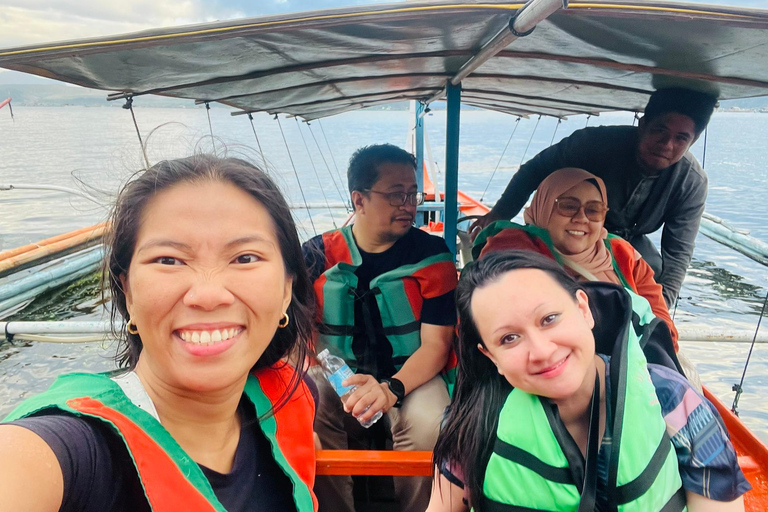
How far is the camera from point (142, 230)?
3.16 feet

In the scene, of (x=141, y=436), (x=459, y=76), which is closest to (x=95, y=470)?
(x=141, y=436)

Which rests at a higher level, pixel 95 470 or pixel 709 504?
pixel 95 470

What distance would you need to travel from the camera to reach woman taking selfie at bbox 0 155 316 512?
797 mm

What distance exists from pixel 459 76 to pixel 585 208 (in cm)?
100

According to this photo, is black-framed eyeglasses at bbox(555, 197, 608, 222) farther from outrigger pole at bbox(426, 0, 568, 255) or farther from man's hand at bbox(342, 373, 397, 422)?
man's hand at bbox(342, 373, 397, 422)

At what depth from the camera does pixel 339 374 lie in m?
2.12

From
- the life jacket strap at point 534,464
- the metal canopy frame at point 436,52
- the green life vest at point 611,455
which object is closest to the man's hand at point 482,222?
the metal canopy frame at point 436,52

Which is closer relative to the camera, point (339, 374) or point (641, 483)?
point (641, 483)

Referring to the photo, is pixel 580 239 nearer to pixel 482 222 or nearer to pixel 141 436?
pixel 482 222

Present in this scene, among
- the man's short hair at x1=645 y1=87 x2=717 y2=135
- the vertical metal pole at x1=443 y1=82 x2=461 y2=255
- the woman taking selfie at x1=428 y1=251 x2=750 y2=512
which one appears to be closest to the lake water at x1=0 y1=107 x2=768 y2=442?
the woman taking selfie at x1=428 y1=251 x2=750 y2=512

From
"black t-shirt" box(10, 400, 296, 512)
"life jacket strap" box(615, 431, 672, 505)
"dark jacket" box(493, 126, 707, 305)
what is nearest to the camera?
"black t-shirt" box(10, 400, 296, 512)

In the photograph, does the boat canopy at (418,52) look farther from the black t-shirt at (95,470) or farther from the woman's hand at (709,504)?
the woman's hand at (709,504)

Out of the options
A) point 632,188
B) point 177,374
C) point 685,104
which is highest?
point 685,104

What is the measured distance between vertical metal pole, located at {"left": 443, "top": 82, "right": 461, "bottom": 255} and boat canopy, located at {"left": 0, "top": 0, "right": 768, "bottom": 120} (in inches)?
6.1
